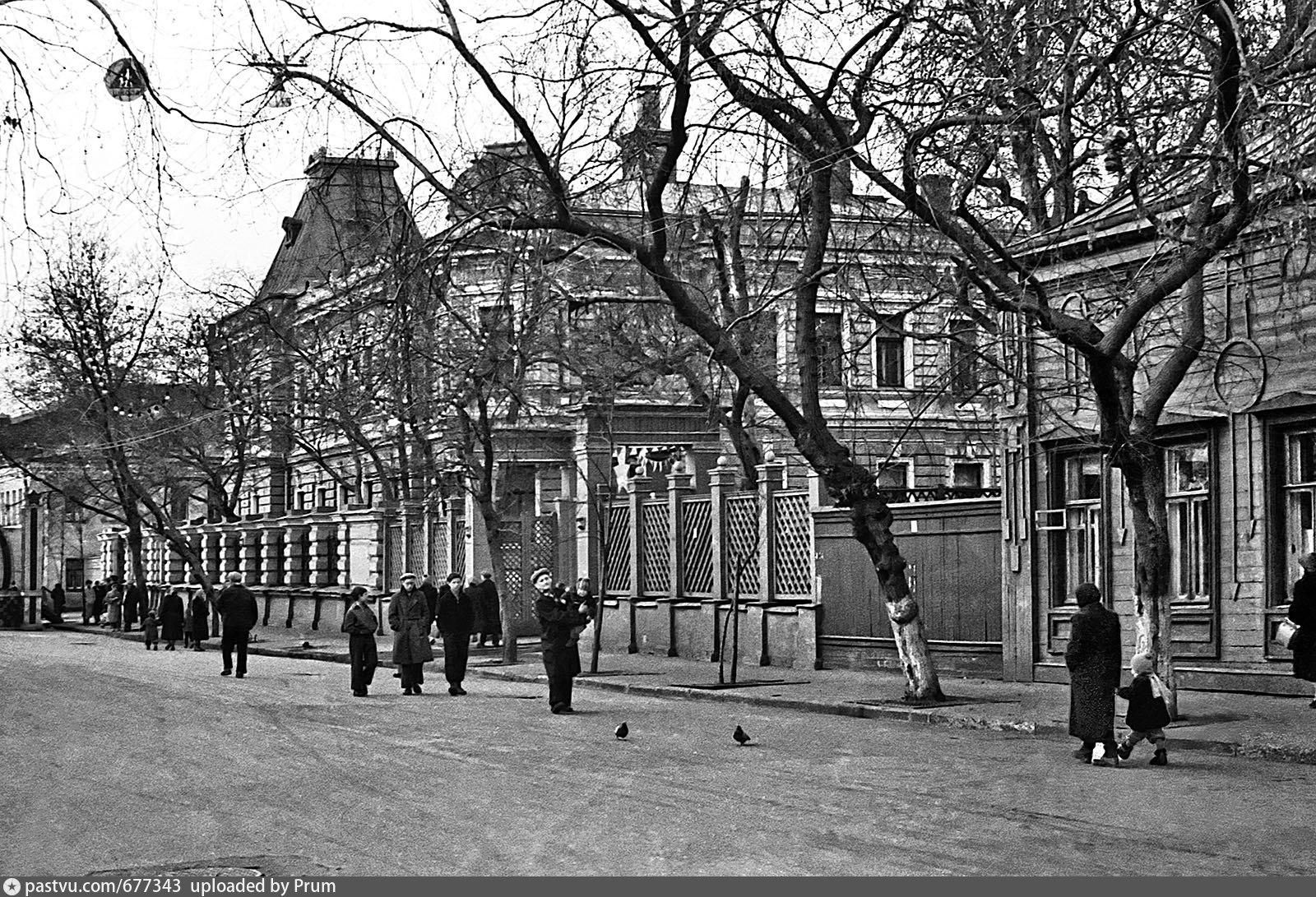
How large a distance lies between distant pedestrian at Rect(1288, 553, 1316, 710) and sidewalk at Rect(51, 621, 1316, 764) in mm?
572

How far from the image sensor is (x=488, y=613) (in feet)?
122

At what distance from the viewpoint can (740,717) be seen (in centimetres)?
2023

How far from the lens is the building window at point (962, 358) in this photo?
2012cm

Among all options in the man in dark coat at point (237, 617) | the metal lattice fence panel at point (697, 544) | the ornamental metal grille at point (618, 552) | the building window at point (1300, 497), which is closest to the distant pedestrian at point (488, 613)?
the ornamental metal grille at point (618, 552)

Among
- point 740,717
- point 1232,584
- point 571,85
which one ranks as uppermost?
point 571,85

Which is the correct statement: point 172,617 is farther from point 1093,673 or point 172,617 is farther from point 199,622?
point 1093,673

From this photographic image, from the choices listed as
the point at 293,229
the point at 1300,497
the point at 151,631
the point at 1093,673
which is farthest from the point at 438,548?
the point at 1093,673

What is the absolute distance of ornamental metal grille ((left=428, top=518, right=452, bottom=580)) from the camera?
4341 cm

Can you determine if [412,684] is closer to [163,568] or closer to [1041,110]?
[1041,110]

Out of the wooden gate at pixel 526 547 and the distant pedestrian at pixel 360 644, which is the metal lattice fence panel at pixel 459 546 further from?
the distant pedestrian at pixel 360 644

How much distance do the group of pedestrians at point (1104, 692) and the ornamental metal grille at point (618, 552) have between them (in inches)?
799

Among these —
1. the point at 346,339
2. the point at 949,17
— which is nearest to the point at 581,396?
the point at 346,339
